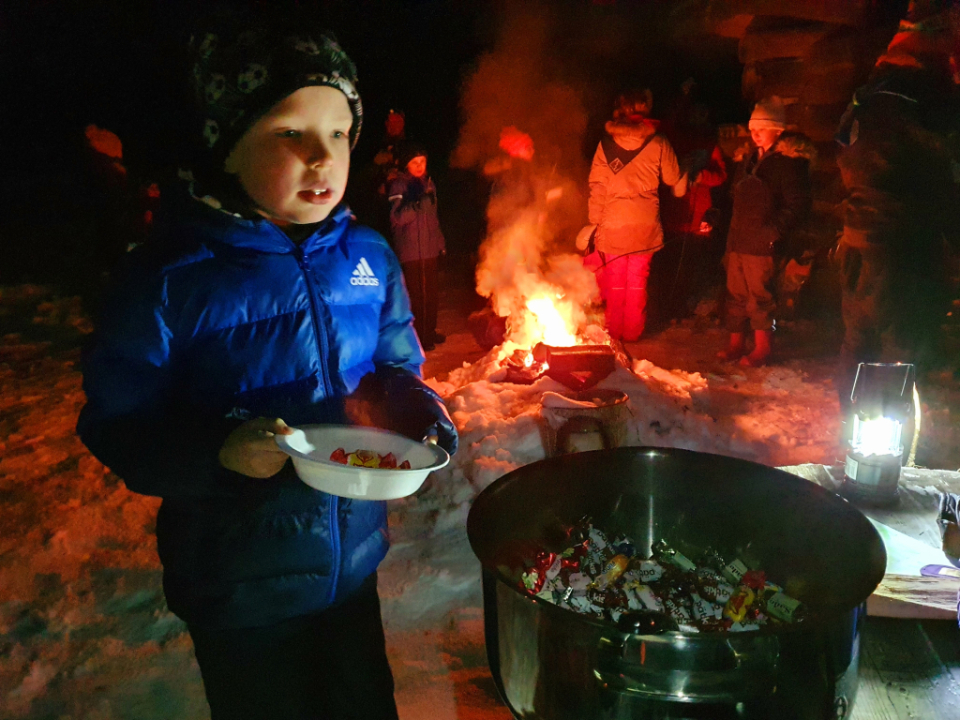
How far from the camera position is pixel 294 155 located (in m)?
1.73

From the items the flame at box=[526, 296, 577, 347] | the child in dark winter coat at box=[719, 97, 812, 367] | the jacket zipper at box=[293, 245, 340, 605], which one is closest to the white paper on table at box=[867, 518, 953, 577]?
the jacket zipper at box=[293, 245, 340, 605]

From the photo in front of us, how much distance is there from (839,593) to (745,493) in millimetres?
397

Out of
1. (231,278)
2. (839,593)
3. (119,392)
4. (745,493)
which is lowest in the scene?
(839,593)

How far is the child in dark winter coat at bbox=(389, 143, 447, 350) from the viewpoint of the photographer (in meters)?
7.90

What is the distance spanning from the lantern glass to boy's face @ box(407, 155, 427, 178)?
20.4 feet

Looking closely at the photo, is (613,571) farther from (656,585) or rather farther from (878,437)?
(878,437)

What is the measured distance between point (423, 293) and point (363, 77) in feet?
45.4

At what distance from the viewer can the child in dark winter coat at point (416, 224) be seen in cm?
790

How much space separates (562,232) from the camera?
A: 8.84 meters

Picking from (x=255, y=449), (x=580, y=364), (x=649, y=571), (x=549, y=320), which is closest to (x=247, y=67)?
(x=255, y=449)

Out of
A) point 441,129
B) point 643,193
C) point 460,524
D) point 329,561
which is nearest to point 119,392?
point 329,561

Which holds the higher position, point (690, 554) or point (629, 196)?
point (629, 196)

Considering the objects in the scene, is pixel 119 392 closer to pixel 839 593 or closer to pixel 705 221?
pixel 839 593

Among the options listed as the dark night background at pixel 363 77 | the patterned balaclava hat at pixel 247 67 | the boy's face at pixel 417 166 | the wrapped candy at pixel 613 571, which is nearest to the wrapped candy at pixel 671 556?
the wrapped candy at pixel 613 571
